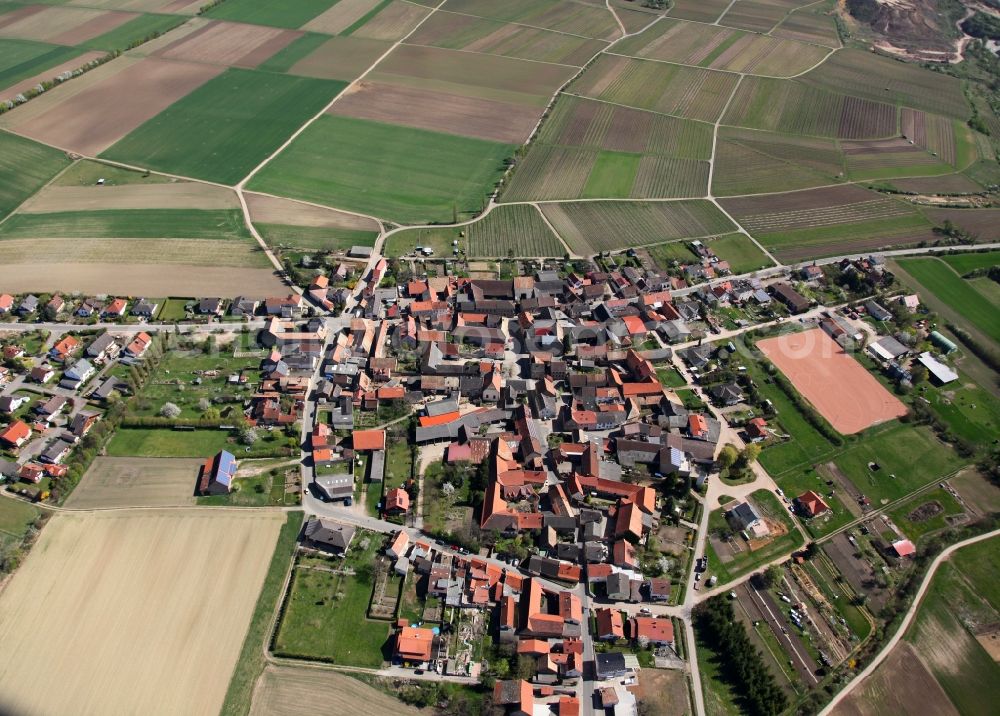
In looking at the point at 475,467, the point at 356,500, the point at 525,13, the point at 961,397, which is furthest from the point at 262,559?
the point at 525,13

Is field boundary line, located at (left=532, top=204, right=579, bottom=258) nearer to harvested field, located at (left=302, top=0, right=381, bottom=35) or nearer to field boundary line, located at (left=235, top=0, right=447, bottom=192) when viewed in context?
field boundary line, located at (left=235, top=0, right=447, bottom=192)

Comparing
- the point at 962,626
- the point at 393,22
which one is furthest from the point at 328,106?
the point at 962,626

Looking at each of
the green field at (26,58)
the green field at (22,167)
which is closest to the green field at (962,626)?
the green field at (22,167)

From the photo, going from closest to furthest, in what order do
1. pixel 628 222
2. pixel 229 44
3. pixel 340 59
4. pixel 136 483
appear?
1. pixel 136 483
2. pixel 628 222
3. pixel 340 59
4. pixel 229 44

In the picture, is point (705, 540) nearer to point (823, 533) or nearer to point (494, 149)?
point (823, 533)

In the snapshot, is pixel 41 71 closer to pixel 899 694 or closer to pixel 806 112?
pixel 806 112

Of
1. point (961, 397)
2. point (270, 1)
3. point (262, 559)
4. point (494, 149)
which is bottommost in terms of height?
point (262, 559)

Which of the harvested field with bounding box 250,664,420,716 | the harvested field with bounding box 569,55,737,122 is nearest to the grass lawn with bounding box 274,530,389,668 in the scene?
the harvested field with bounding box 250,664,420,716
